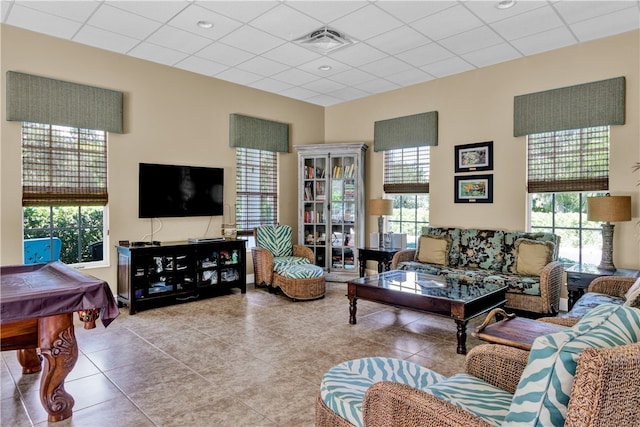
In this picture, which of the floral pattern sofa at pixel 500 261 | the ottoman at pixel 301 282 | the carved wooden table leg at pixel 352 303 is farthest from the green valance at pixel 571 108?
the ottoman at pixel 301 282

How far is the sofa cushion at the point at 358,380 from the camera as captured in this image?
1.73 m

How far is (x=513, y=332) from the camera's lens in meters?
2.08

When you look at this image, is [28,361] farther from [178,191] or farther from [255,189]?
[255,189]

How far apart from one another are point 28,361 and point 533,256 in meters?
4.82

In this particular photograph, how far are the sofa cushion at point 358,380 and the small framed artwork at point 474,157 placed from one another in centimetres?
393

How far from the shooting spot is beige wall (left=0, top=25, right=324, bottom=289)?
4.10 m

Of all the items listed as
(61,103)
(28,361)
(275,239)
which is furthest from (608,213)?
(61,103)

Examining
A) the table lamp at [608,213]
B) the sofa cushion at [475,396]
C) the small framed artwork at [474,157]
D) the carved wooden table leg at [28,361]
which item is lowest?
the carved wooden table leg at [28,361]

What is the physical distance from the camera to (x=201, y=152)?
5617mm

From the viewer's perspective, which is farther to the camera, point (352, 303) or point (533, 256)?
point (533, 256)

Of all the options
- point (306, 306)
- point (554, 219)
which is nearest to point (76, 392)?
point (306, 306)

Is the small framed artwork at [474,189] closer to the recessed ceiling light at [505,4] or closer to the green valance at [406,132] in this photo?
the green valance at [406,132]

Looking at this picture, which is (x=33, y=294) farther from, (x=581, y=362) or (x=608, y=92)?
(x=608, y=92)

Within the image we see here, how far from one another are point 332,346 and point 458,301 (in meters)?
1.16
